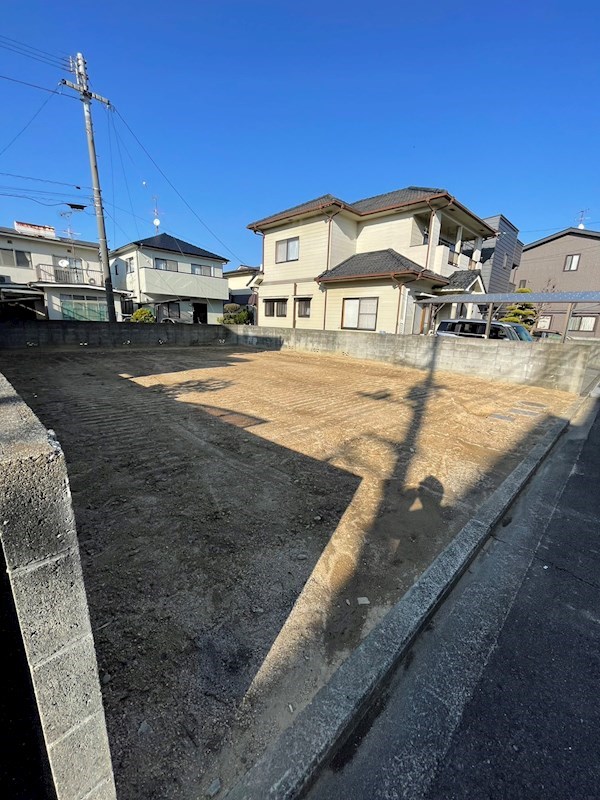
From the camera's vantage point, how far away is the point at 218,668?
1518 millimetres

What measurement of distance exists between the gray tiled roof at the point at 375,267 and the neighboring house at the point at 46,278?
14.0 metres

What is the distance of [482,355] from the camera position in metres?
9.00

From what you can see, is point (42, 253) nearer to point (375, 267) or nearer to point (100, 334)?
point (100, 334)

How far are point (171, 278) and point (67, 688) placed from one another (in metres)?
24.5

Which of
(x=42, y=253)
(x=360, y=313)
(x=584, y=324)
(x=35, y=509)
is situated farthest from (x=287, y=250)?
(x=584, y=324)

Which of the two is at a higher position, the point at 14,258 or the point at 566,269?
the point at 566,269

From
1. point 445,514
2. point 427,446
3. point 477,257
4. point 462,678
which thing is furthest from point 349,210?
point 462,678

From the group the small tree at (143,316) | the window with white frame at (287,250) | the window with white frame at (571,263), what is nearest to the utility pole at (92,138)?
the small tree at (143,316)

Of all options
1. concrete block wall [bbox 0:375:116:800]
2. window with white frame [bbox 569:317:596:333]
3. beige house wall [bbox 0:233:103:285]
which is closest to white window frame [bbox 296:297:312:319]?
beige house wall [bbox 0:233:103:285]

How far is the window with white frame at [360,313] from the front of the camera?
13453 millimetres

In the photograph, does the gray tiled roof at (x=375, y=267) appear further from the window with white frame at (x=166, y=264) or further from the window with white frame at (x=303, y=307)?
the window with white frame at (x=166, y=264)

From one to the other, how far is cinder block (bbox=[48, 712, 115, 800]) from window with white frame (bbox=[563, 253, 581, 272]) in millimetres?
32879

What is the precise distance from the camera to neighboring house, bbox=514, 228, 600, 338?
23781 mm

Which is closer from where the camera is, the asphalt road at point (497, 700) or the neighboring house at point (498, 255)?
the asphalt road at point (497, 700)
